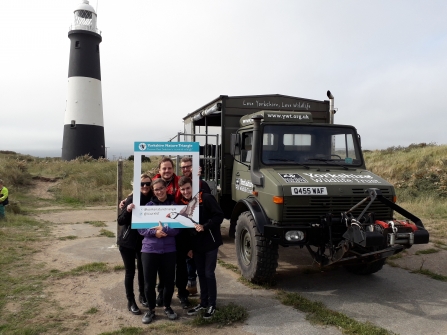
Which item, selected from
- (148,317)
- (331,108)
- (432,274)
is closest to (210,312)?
(148,317)

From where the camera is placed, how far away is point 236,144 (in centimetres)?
611

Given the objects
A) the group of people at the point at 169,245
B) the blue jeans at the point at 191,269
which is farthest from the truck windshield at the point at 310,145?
the blue jeans at the point at 191,269

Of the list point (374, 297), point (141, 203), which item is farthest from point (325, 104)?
point (141, 203)

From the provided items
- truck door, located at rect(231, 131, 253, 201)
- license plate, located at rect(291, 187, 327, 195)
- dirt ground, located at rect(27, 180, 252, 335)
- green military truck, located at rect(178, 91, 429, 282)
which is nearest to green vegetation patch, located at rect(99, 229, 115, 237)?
dirt ground, located at rect(27, 180, 252, 335)

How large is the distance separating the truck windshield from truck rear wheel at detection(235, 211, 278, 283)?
1.01 m

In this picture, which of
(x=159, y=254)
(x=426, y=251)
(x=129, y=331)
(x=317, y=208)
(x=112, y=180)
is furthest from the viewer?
(x=112, y=180)

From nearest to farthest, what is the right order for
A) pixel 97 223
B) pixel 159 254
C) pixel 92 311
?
pixel 159 254 → pixel 92 311 → pixel 97 223

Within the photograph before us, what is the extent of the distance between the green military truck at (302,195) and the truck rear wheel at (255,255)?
0.01m

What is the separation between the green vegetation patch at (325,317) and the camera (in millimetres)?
3848

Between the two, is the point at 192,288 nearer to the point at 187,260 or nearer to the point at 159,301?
the point at 187,260

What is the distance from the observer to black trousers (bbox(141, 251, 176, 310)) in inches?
159

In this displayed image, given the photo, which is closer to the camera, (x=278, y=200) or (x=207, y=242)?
(x=207, y=242)

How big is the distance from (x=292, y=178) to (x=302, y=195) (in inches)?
12.6

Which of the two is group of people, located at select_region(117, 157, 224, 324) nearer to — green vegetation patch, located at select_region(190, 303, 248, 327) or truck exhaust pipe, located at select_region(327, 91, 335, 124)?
green vegetation patch, located at select_region(190, 303, 248, 327)
